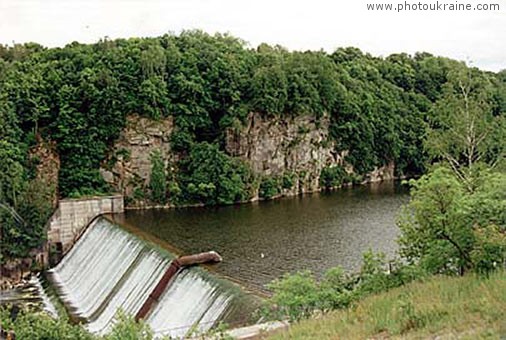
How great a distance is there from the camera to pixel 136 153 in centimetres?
3167

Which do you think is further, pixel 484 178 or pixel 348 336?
pixel 484 178

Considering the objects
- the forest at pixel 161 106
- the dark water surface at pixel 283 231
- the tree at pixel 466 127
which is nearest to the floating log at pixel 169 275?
the dark water surface at pixel 283 231

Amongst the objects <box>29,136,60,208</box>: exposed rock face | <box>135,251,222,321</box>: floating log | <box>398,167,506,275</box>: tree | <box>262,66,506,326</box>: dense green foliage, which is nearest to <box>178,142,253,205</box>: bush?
<box>29,136,60,208</box>: exposed rock face

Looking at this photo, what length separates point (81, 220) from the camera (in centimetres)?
2755

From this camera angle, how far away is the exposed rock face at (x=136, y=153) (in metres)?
31.1

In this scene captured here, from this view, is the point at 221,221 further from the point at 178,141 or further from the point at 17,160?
the point at 17,160

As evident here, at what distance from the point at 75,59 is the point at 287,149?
1181cm

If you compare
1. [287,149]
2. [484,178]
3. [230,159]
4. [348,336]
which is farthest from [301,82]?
[348,336]

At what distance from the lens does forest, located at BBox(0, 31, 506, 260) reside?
29469 mm

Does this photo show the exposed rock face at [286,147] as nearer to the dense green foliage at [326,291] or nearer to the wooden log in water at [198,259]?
the wooden log in water at [198,259]

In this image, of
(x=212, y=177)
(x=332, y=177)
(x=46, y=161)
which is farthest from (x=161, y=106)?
(x=332, y=177)

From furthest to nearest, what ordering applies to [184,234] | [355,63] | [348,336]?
[355,63], [184,234], [348,336]

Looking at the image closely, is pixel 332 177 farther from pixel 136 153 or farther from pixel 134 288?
pixel 134 288

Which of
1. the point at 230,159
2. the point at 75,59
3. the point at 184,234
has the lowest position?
the point at 184,234
